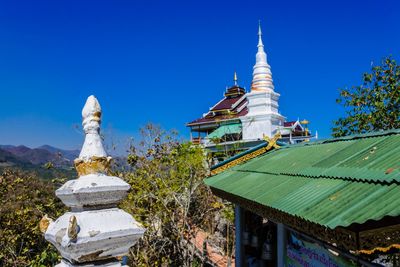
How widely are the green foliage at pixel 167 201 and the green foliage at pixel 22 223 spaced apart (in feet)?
8.27

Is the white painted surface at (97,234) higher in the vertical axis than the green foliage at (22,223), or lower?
higher

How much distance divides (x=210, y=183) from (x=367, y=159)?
4022 millimetres

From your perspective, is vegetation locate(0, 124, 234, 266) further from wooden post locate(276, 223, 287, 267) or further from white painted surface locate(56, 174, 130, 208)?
white painted surface locate(56, 174, 130, 208)

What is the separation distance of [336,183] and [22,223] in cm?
943

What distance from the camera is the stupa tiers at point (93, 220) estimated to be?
212 cm

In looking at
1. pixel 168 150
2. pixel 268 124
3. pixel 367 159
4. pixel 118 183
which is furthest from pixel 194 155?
pixel 268 124

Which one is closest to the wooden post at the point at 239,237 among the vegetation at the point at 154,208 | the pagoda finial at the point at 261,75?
the vegetation at the point at 154,208

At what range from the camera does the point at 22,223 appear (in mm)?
9984

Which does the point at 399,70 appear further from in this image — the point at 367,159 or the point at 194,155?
the point at 367,159

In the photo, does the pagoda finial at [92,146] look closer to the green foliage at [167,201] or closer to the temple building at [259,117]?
the green foliage at [167,201]

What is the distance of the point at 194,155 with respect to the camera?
11156mm

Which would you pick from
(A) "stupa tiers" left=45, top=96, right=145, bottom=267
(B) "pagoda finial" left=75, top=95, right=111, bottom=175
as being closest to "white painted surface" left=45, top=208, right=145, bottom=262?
(A) "stupa tiers" left=45, top=96, right=145, bottom=267

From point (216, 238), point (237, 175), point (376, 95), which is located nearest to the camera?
point (237, 175)

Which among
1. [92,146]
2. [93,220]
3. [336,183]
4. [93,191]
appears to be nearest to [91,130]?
[92,146]
